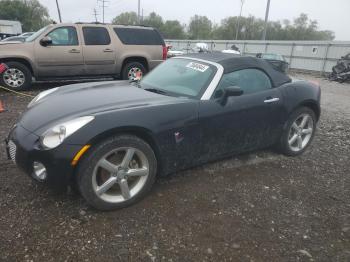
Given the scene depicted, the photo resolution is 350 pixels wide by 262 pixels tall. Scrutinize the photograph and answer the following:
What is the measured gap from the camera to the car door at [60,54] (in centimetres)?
821

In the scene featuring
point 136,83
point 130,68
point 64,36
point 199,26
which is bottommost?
point 130,68

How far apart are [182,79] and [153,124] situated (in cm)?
101

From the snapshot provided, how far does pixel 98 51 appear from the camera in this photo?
885cm

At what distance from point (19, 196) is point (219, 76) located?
8.32 ft

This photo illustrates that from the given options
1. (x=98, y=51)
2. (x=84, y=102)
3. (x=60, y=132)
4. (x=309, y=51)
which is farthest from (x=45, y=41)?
(x=309, y=51)

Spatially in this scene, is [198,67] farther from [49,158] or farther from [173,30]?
[173,30]

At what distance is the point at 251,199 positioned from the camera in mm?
3410

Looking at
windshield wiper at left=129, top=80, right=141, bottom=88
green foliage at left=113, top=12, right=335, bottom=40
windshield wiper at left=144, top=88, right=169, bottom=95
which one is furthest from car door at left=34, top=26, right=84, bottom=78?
green foliage at left=113, top=12, right=335, bottom=40

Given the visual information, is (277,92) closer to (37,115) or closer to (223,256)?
(223,256)

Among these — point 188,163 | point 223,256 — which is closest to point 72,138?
point 188,163

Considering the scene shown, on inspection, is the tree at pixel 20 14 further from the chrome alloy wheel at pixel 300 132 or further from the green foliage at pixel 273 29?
the chrome alloy wheel at pixel 300 132

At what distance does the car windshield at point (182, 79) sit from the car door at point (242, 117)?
0.62 feet

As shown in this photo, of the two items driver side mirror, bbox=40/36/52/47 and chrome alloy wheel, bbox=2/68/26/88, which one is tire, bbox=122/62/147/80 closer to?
driver side mirror, bbox=40/36/52/47

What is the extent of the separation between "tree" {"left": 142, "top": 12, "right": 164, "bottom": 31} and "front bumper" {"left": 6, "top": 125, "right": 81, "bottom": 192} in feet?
314
